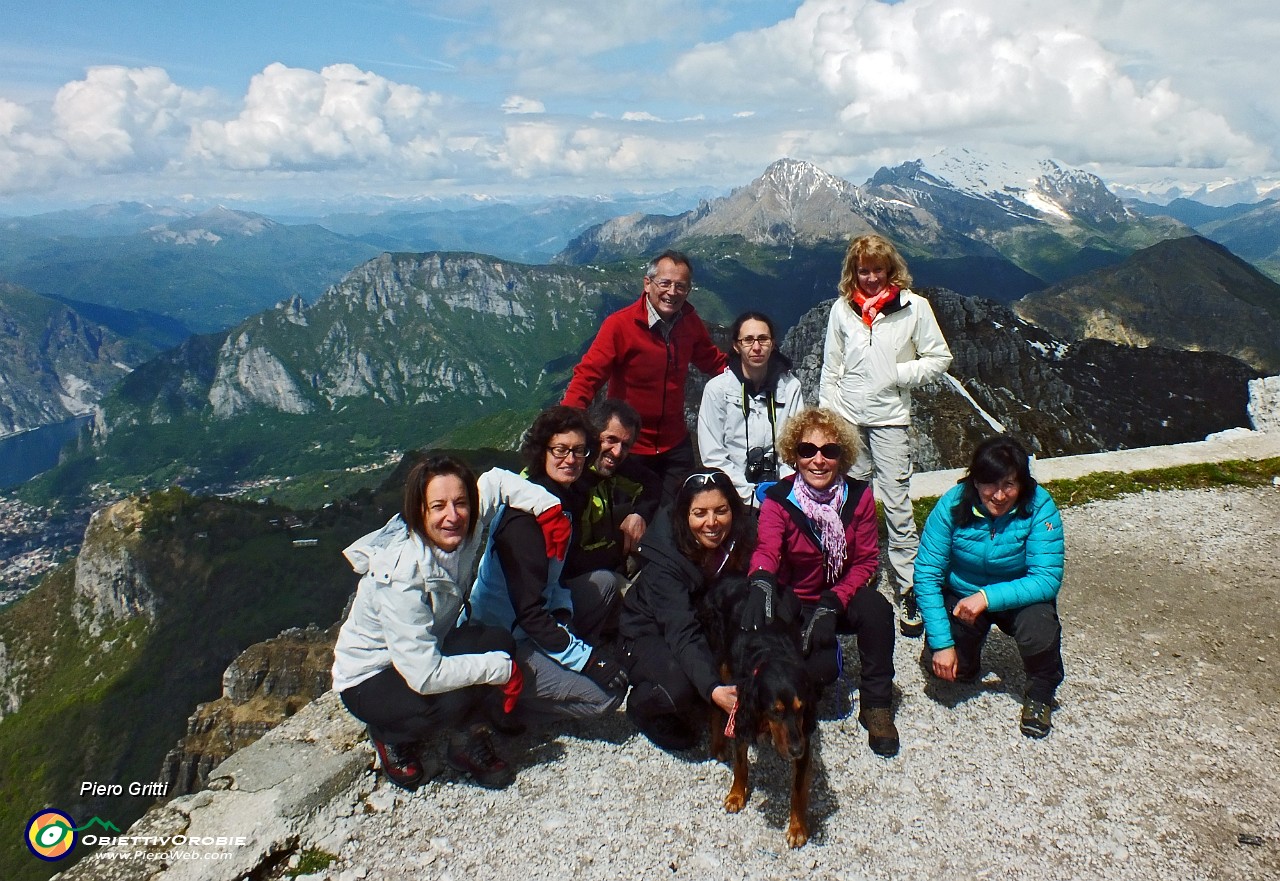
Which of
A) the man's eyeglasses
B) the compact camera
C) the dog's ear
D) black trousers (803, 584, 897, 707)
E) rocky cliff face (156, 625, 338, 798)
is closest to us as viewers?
the dog's ear

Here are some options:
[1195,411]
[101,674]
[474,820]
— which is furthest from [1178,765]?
[101,674]

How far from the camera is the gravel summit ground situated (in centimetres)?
551

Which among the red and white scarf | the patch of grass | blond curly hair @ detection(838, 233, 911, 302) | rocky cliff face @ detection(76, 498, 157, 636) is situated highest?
blond curly hair @ detection(838, 233, 911, 302)

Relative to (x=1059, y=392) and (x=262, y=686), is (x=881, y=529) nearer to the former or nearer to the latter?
(x=262, y=686)

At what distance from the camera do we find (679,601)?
21.6 feet

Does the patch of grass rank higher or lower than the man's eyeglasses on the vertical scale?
lower

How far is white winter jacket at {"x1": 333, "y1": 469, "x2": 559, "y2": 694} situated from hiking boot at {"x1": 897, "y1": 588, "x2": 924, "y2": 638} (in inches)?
221

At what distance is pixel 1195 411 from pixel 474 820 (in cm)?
9282

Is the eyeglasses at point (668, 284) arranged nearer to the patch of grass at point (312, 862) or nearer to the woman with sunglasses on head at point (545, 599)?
the woman with sunglasses on head at point (545, 599)

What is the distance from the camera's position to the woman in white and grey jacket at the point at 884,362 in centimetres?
833

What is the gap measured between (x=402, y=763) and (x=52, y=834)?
139 inches

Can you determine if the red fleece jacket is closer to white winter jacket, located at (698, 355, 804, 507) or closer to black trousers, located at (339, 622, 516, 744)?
white winter jacket, located at (698, 355, 804, 507)

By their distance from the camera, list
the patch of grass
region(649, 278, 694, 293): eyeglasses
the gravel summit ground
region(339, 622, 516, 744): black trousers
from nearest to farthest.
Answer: the gravel summit ground → the patch of grass → region(339, 622, 516, 744): black trousers → region(649, 278, 694, 293): eyeglasses

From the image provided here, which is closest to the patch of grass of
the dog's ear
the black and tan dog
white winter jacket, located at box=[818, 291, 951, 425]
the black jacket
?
the black jacket
